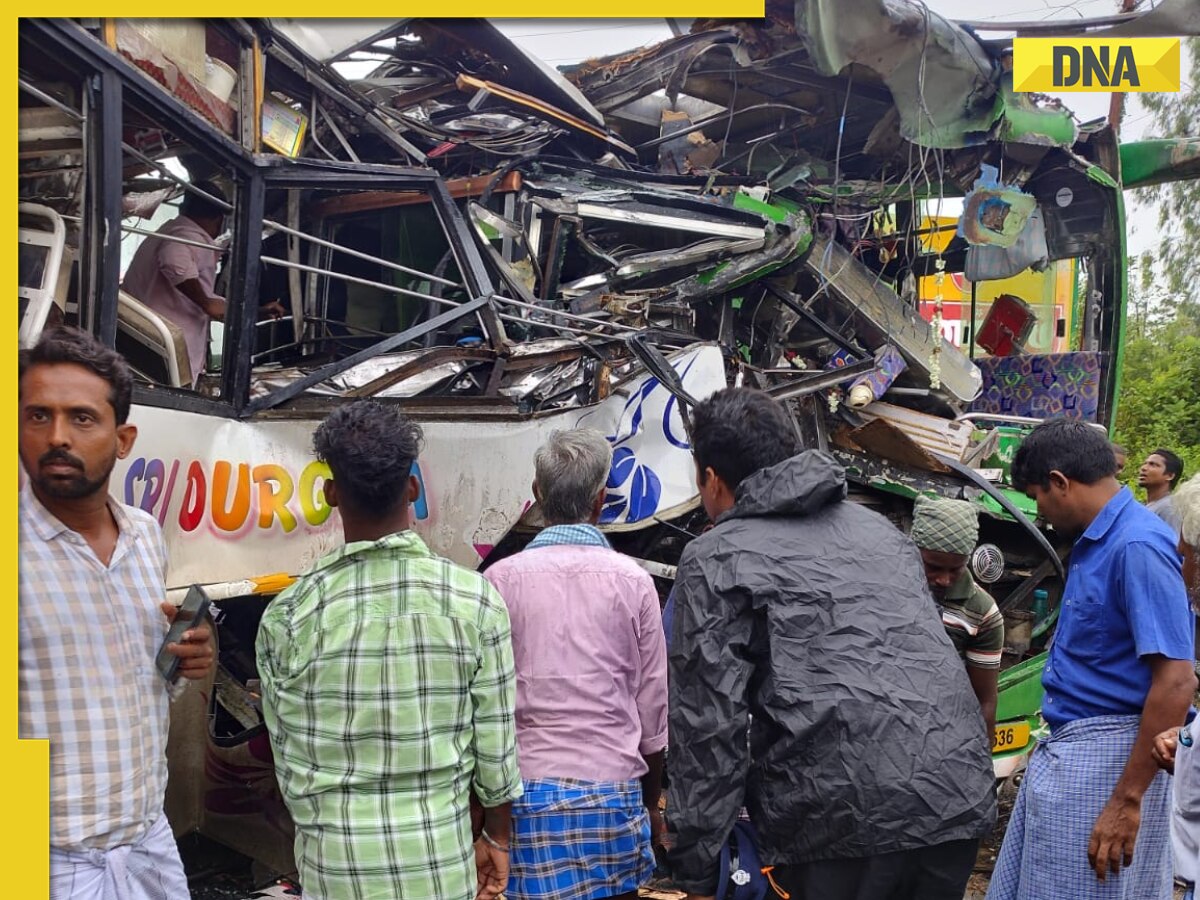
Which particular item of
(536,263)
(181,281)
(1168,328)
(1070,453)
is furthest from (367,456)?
(1168,328)

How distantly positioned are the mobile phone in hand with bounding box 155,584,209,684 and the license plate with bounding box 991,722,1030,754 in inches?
163

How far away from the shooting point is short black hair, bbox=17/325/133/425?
1.70 meters

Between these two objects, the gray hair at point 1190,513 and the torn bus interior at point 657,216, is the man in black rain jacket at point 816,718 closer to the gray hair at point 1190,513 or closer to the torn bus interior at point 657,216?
the gray hair at point 1190,513

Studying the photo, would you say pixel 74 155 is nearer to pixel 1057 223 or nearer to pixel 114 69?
pixel 114 69

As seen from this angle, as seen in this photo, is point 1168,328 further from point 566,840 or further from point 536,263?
point 566,840

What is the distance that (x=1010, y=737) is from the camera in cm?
473

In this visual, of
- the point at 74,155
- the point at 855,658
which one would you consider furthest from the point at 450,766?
the point at 74,155

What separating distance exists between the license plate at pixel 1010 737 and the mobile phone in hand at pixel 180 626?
415 centimetres

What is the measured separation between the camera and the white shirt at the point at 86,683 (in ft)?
5.31

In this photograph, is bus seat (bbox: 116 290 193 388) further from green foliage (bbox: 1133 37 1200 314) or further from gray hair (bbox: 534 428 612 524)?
green foliage (bbox: 1133 37 1200 314)

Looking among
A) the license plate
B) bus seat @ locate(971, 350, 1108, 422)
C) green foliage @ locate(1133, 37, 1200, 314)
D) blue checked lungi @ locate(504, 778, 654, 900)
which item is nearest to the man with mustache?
blue checked lungi @ locate(504, 778, 654, 900)

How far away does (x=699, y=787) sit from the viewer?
5.92ft

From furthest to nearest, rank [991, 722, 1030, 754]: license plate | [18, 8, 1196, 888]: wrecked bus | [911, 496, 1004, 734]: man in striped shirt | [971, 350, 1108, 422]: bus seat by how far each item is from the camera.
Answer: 1. [971, 350, 1108, 422]: bus seat
2. [991, 722, 1030, 754]: license plate
3. [18, 8, 1196, 888]: wrecked bus
4. [911, 496, 1004, 734]: man in striped shirt

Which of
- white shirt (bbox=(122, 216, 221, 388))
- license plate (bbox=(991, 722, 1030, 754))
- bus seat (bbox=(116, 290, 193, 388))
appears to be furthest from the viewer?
license plate (bbox=(991, 722, 1030, 754))
